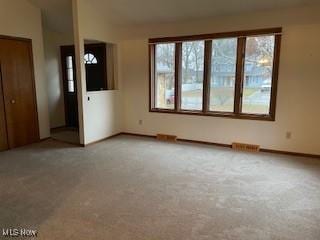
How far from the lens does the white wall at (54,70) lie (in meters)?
6.20

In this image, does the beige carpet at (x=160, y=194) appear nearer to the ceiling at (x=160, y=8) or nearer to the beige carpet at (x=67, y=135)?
the beige carpet at (x=67, y=135)

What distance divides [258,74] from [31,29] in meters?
4.42

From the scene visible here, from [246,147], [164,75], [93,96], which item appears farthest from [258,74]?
[93,96]

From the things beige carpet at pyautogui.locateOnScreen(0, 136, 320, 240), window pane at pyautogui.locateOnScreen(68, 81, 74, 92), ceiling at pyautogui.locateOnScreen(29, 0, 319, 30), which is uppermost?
ceiling at pyautogui.locateOnScreen(29, 0, 319, 30)

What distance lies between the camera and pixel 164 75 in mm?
5516

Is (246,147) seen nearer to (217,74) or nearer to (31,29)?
(217,74)

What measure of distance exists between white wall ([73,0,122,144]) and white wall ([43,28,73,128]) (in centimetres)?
159

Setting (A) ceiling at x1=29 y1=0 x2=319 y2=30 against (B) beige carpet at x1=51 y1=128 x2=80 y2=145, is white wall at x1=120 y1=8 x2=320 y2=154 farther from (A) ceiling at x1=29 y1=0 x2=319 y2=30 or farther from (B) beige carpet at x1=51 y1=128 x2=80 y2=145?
(B) beige carpet at x1=51 y1=128 x2=80 y2=145

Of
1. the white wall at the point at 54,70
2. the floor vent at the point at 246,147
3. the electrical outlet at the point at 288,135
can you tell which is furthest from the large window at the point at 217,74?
the white wall at the point at 54,70

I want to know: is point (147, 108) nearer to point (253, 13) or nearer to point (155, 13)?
point (155, 13)

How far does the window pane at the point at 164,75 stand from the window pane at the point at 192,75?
0.86 feet

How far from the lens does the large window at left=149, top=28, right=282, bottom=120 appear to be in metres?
4.48

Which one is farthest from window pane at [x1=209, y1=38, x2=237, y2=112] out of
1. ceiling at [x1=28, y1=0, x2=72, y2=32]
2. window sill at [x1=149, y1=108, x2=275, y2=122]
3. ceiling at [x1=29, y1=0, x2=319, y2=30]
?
ceiling at [x1=28, y1=0, x2=72, y2=32]

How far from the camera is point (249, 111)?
475 cm
